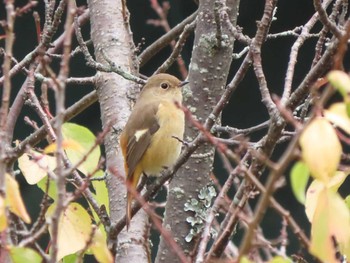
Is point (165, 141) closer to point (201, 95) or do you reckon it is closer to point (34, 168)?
point (201, 95)

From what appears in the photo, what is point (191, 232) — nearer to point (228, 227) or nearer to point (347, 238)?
point (228, 227)

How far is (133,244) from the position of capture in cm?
→ 267

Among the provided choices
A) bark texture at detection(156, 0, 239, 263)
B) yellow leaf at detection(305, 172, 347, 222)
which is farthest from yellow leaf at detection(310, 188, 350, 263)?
bark texture at detection(156, 0, 239, 263)

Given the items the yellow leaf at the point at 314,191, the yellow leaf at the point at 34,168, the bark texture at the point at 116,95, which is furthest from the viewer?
the bark texture at the point at 116,95

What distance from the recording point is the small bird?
11.0 feet

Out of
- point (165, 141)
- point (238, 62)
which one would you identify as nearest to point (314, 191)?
point (165, 141)

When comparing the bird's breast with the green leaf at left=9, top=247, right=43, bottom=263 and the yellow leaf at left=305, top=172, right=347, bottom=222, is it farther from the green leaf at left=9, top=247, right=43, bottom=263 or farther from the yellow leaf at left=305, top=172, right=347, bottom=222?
the green leaf at left=9, top=247, right=43, bottom=263

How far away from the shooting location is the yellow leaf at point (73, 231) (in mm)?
1985

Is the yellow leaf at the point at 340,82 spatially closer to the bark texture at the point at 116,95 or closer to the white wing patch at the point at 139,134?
the bark texture at the point at 116,95

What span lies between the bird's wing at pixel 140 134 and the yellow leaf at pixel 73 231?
3.67 feet

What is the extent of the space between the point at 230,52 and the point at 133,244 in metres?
0.74

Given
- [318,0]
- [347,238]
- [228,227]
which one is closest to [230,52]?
[318,0]

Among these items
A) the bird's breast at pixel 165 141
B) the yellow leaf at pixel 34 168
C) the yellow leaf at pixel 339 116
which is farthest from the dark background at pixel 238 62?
the yellow leaf at pixel 339 116

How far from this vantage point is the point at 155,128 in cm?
358
